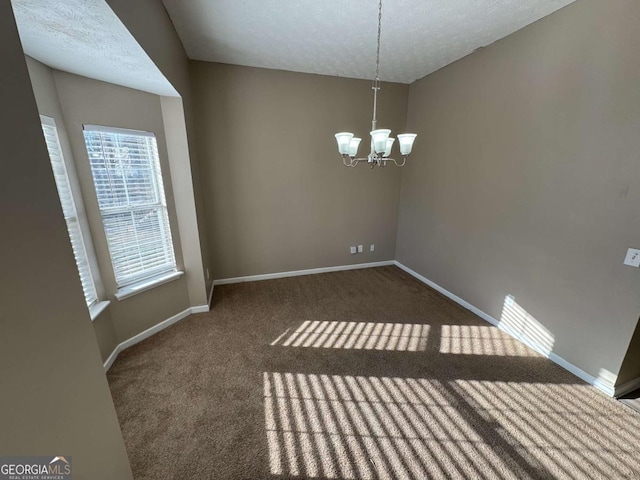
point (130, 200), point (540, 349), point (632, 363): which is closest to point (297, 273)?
point (130, 200)

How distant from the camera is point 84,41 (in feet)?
4.49

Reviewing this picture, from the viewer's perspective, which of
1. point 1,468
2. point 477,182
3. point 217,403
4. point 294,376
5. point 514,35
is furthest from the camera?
point 477,182

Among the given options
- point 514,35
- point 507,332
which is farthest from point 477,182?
point 507,332

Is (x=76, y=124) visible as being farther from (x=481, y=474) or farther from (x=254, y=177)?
(x=481, y=474)

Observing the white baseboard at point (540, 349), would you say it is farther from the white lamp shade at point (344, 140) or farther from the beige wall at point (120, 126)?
the beige wall at point (120, 126)

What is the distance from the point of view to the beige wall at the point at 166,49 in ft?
4.41

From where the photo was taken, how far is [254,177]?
3449mm

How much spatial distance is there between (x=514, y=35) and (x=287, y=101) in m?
2.48

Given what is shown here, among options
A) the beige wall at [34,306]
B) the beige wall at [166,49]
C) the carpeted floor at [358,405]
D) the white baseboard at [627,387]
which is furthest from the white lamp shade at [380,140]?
the white baseboard at [627,387]

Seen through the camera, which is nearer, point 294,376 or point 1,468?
point 1,468

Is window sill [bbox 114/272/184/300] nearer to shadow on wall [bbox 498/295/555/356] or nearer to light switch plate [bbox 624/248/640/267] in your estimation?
shadow on wall [bbox 498/295/555/356]

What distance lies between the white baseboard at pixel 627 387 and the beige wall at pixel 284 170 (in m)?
3.00

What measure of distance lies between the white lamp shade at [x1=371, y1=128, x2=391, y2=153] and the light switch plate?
1846 millimetres

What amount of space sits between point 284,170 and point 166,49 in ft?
5.93
